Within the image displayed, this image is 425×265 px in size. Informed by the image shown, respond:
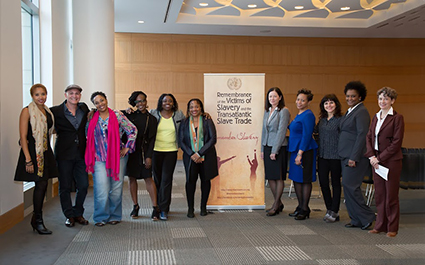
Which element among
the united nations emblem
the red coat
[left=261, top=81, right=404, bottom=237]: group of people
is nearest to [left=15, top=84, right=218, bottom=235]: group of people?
the united nations emblem

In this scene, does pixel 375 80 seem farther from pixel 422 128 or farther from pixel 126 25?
pixel 126 25

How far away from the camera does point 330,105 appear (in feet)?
18.5

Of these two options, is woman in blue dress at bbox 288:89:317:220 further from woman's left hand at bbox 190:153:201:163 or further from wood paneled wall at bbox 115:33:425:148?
wood paneled wall at bbox 115:33:425:148

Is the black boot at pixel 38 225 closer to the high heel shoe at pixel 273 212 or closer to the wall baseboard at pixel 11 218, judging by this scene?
the wall baseboard at pixel 11 218

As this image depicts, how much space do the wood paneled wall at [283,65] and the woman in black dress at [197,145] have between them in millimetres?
7671

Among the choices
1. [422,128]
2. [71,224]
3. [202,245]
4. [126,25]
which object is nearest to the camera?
[202,245]

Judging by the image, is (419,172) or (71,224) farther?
(419,172)

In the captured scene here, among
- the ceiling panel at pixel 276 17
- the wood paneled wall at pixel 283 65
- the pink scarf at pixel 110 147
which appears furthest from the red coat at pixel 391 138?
the wood paneled wall at pixel 283 65

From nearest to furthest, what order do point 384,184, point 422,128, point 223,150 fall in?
point 384,184 → point 223,150 → point 422,128

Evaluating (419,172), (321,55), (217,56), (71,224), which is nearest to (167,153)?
(71,224)

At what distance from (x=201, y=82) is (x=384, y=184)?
9256mm

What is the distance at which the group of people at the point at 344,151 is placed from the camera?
4961mm

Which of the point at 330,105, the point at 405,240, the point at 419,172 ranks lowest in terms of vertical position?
the point at 405,240

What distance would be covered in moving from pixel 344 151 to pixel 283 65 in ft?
30.0
